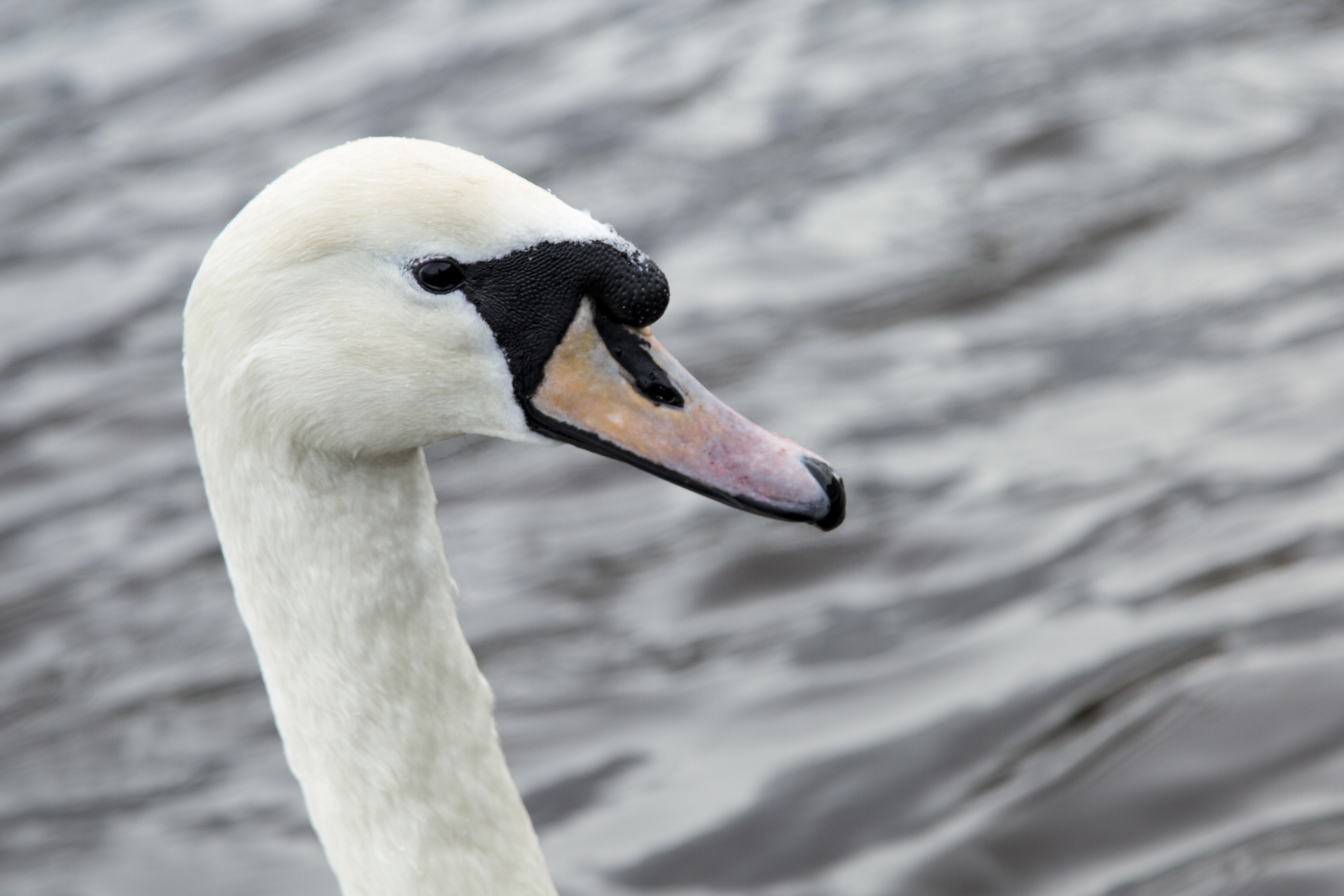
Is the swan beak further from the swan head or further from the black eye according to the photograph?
the black eye

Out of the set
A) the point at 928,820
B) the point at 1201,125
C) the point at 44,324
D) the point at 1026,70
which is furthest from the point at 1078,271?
the point at 44,324

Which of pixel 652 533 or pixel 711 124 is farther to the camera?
pixel 711 124

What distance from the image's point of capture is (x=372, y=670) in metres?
2.73

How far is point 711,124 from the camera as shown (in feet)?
27.3

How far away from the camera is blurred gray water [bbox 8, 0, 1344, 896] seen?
4367 millimetres

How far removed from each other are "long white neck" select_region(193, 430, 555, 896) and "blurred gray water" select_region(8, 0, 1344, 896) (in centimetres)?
141

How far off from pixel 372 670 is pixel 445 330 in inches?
23.3

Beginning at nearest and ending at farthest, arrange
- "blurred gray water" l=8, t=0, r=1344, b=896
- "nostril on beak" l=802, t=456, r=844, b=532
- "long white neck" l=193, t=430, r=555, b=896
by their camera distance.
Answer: "nostril on beak" l=802, t=456, r=844, b=532
"long white neck" l=193, t=430, r=555, b=896
"blurred gray water" l=8, t=0, r=1344, b=896

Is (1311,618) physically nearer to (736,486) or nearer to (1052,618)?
(1052,618)

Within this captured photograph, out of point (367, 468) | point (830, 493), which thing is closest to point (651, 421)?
point (830, 493)

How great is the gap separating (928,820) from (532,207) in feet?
7.76

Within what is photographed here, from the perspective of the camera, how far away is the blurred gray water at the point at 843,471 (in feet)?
14.3

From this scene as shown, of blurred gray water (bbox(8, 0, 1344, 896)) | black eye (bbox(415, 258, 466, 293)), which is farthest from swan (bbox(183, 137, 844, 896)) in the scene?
blurred gray water (bbox(8, 0, 1344, 896))

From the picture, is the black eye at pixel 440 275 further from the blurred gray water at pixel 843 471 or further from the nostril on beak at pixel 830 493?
the blurred gray water at pixel 843 471
